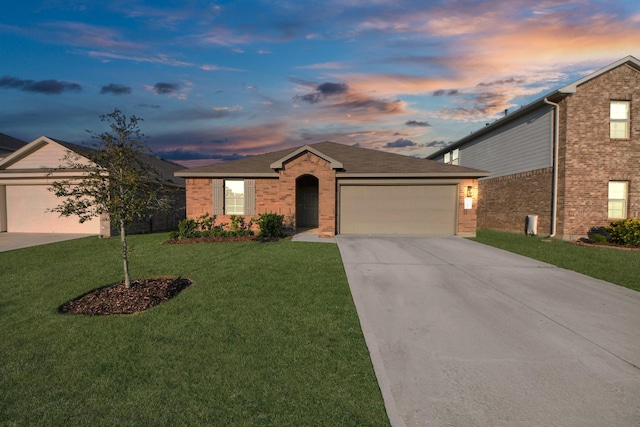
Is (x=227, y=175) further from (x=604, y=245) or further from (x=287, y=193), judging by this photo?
(x=604, y=245)

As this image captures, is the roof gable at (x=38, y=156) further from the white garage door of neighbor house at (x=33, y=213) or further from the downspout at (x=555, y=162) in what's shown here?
the downspout at (x=555, y=162)

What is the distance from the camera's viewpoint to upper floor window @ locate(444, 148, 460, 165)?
981 inches

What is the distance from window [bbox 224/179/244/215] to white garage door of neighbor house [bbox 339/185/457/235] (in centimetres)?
482

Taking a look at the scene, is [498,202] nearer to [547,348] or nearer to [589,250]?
[589,250]

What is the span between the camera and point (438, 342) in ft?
13.8

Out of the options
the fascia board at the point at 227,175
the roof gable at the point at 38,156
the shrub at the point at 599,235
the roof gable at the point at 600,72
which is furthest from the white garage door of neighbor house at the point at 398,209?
the roof gable at the point at 38,156

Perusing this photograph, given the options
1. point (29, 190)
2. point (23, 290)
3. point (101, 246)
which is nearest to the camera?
point (23, 290)

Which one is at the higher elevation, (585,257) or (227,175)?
(227,175)

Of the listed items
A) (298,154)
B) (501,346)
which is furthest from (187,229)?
(501,346)

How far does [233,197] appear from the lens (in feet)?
49.8

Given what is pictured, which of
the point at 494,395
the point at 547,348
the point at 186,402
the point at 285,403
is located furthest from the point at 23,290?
the point at 547,348

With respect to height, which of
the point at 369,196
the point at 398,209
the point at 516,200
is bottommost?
the point at 398,209

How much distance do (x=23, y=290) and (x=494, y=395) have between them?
8464mm

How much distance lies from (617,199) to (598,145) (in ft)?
8.29
